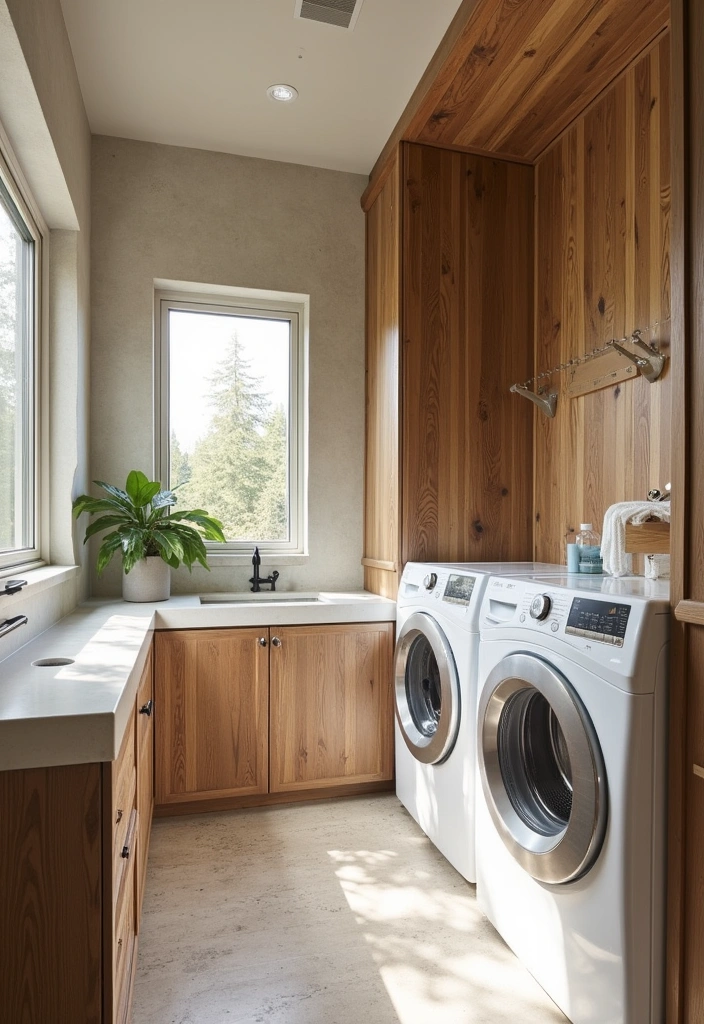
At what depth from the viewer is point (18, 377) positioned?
229 cm

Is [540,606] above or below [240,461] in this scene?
below

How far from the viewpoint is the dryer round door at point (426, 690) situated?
2146 mm

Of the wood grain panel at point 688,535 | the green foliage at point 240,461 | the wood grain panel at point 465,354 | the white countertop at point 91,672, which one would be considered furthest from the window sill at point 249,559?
the wood grain panel at point 688,535

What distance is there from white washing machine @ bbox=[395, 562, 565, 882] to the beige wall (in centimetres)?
80

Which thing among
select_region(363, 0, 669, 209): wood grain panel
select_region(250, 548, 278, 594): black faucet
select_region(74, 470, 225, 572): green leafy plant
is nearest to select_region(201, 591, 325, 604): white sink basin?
select_region(250, 548, 278, 594): black faucet

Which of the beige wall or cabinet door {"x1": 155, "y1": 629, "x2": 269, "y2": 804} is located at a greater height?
the beige wall

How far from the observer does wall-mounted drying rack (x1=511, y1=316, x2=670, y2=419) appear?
2.09m

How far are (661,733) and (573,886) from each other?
412mm

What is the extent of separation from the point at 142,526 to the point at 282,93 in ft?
6.21

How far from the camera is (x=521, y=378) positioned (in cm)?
291

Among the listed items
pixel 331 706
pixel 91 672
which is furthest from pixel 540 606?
pixel 331 706

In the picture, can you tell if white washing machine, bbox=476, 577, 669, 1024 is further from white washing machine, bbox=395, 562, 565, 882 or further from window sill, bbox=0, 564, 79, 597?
window sill, bbox=0, 564, 79, 597

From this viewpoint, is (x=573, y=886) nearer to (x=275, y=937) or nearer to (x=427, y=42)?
(x=275, y=937)

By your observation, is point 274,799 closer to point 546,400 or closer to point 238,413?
point 238,413
